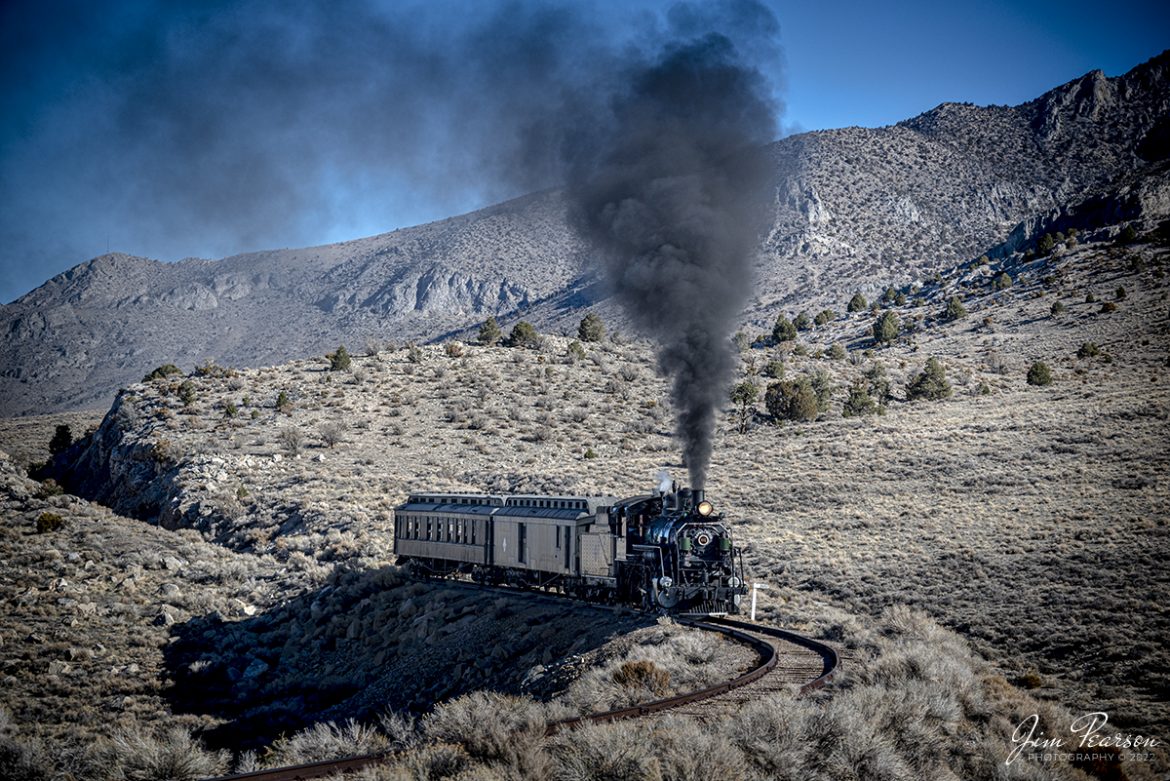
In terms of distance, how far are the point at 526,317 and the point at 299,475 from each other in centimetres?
8798

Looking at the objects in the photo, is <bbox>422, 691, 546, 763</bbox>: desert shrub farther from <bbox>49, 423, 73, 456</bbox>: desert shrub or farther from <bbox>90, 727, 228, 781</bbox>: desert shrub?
<bbox>49, 423, 73, 456</bbox>: desert shrub

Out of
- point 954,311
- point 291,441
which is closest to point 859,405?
point 954,311

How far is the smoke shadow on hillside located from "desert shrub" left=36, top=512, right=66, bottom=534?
850cm

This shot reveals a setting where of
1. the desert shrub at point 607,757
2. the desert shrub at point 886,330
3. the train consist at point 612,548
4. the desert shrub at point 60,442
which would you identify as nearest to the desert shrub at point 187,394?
the desert shrub at point 60,442

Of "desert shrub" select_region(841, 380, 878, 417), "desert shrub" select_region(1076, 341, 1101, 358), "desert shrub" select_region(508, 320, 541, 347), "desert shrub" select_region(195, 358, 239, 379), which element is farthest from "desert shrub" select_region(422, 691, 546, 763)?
"desert shrub" select_region(508, 320, 541, 347)

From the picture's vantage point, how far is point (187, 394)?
60.4 m

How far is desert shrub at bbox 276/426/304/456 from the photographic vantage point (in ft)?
174

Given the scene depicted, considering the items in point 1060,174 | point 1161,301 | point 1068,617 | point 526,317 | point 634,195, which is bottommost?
point 1068,617

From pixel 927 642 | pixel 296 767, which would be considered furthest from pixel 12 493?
pixel 927 642

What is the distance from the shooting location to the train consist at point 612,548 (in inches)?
784

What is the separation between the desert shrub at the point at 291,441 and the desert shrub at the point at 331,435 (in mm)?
1487

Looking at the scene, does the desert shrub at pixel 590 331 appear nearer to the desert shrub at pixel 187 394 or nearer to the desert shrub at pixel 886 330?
the desert shrub at pixel 886 330

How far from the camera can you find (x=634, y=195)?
23.8 metres

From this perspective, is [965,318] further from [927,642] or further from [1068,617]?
[927,642]
